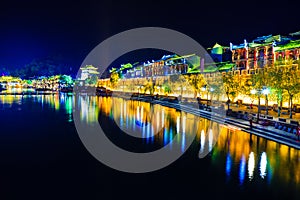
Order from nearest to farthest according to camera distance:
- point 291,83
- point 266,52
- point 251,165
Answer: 1. point 251,165
2. point 291,83
3. point 266,52

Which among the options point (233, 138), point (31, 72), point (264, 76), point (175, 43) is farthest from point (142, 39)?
point (233, 138)

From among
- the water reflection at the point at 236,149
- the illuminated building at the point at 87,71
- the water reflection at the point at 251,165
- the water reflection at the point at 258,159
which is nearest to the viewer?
the water reflection at the point at 258,159

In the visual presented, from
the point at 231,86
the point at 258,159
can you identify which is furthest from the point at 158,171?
the point at 231,86

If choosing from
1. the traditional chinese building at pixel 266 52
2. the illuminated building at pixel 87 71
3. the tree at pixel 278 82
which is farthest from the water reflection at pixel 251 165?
the illuminated building at pixel 87 71

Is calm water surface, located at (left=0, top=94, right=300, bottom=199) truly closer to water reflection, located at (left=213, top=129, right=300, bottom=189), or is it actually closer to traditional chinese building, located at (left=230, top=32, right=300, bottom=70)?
water reflection, located at (left=213, top=129, right=300, bottom=189)

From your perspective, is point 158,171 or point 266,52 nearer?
point 158,171

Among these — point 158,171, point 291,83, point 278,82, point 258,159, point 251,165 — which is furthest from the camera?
point 278,82

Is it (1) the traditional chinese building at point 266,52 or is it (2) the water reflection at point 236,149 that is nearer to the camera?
(2) the water reflection at point 236,149

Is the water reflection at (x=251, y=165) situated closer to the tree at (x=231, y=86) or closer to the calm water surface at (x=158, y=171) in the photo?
the calm water surface at (x=158, y=171)

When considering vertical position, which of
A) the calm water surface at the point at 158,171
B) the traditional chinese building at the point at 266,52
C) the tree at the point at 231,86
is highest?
the traditional chinese building at the point at 266,52

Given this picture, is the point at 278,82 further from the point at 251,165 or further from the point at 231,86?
the point at 251,165

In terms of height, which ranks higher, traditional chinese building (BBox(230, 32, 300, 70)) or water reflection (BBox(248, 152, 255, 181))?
traditional chinese building (BBox(230, 32, 300, 70))

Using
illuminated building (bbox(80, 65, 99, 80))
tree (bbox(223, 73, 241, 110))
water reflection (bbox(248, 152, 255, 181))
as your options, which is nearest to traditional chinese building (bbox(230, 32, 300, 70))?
tree (bbox(223, 73, 241, 110))

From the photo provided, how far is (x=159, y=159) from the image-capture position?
1254cm
